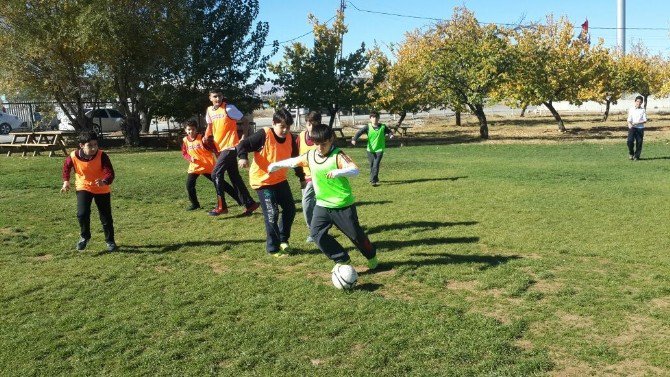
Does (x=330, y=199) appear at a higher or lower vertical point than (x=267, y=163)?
lower

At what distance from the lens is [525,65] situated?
2952 centimetres

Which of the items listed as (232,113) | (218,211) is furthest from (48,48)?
(232,113)

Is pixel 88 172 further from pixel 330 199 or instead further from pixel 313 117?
pixel 330 199

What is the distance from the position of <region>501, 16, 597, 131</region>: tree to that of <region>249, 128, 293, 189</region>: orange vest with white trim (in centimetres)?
2317

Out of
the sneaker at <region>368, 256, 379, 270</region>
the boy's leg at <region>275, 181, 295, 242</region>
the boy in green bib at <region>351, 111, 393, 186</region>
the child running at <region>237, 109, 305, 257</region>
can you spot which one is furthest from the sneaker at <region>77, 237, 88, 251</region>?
the boy in green bib at <region>351, 111, 393, 186</region>

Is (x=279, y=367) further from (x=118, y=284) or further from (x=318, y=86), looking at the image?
(x=318, y=86)

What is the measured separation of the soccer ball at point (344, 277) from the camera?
601 cm

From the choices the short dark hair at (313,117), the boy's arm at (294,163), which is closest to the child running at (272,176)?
the short dark hair at (313,117)

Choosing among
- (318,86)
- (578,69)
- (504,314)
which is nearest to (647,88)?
(578,69)

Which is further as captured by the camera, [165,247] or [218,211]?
[218,211]

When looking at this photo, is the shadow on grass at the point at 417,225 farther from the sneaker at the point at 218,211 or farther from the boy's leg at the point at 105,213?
the boy's leg at the point at 105,213

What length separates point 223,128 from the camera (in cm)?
997

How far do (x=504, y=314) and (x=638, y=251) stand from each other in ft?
9.48

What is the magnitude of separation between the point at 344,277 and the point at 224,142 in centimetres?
474
